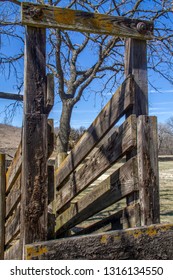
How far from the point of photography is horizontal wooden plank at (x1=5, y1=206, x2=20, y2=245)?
123 inches

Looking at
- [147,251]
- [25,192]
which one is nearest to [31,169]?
[25,192]

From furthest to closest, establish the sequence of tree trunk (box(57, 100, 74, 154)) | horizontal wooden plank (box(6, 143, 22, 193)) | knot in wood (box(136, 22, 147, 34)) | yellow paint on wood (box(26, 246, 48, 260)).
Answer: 1. tree trunk (box(57, 100, 74, 154))
2. horizontal wooden plank (box(6, 143, 22, 193))
3. knot in wood (box(136, 22, 147, 34))
4. yellow paint on wood (box(26, 246, 48, 260))

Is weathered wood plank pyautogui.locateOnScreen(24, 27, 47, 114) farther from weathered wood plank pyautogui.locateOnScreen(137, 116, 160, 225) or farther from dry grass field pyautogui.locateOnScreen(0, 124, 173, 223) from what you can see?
dry grass field pyautogui.locateOnScreen(0, 124, 173, 223)

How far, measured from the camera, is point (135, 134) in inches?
95.5

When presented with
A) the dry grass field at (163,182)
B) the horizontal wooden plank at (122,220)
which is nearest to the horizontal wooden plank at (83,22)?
the horizontal wooden plank at (122,220)

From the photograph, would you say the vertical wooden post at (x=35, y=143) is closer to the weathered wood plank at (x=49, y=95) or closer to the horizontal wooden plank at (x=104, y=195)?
the weathered wood plank at (x=49, y=95)

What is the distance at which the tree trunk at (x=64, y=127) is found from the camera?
296 inches

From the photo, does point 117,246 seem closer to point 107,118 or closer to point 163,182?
point 107,118

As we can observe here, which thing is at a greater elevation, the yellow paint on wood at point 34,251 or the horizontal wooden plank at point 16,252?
the yellow paint on wood at point 34,251

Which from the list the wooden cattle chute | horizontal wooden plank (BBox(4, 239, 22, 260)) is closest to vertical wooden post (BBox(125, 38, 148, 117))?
the wooden cattle chute

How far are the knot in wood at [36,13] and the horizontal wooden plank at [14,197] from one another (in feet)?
4.70

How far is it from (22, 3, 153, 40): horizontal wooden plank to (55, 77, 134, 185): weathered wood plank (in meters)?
0.41

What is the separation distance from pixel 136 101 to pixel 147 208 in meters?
0.79

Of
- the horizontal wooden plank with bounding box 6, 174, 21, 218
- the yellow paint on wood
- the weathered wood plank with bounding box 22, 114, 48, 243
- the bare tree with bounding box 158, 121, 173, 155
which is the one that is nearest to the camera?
the yellow paint on wood
